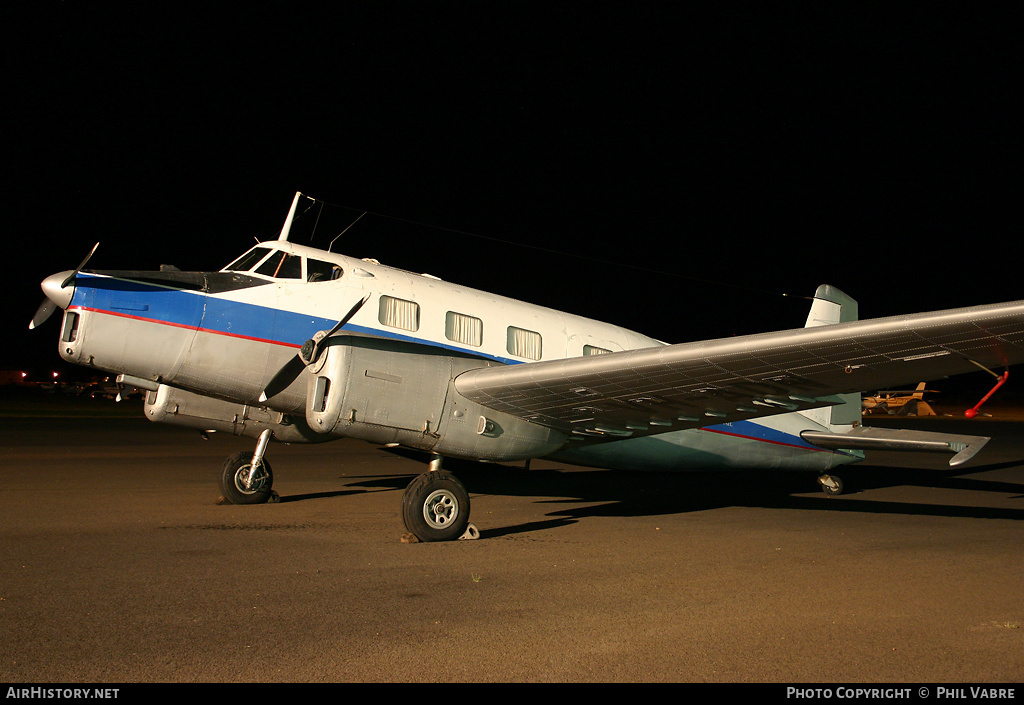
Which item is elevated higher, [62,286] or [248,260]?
[248,260]

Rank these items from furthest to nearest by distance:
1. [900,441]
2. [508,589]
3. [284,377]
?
[900,441] < [284,377] < [508,589]

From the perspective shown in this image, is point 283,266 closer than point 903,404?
Yes

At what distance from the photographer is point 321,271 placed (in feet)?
29.1

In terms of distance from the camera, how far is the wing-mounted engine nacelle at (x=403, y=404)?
24.9ft

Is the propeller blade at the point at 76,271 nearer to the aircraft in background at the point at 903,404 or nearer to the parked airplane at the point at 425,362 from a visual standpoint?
the parked airplane at the point at 425,362

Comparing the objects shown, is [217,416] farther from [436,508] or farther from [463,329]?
[436,508]

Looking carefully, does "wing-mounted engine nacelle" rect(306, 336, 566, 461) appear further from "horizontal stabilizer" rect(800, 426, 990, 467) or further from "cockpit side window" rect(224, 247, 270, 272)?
"horizontal stabilizer" rect(800, 426, 990, 467)

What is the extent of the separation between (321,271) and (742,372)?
5.16 meters

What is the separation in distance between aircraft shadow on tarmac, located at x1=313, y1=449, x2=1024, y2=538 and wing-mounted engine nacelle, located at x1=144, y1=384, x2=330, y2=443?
1736 mm

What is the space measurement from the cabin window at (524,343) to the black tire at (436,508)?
2141 millimetres

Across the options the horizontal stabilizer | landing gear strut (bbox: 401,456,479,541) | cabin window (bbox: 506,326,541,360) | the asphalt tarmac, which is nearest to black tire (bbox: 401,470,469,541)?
landing gear strut (bbox: 401,456,479,541)

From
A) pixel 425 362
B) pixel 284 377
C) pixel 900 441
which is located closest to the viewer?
pixel 425 362

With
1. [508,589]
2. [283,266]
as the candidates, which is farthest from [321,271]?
[508,589]
